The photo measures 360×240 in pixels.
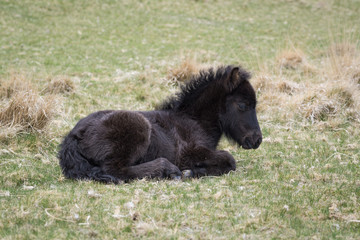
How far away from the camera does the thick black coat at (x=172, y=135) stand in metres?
6.87

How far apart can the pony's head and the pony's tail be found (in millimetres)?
2376

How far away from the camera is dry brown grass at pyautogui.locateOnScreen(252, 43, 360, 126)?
11.1 metres

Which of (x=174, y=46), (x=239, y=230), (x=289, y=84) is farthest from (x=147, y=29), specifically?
(x=239, y=230)

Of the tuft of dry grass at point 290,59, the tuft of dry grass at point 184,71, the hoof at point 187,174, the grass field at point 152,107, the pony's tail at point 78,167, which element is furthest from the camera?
the tuft of dry grass at point 290,59

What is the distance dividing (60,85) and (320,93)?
6.96 m

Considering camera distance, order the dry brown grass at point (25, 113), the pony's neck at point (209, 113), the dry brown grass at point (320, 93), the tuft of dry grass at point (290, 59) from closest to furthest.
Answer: the pony's neck at point (209, 113) → the dry brown grass at point (25, 113) → the dry brown grass at point (320, 93) → the tuft of dry grass at point (290, 59)

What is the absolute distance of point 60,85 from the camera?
12.6 m

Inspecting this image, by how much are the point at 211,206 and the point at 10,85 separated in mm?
7234

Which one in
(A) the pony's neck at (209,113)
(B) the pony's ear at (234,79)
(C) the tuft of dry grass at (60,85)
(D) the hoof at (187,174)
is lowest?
(C) the tuft of dry grass at (60,85)

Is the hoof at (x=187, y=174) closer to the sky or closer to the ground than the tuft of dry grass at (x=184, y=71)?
closer to the sky

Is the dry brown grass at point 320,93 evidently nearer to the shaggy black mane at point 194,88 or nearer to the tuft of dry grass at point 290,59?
the tuft of dry grass at point 290,59

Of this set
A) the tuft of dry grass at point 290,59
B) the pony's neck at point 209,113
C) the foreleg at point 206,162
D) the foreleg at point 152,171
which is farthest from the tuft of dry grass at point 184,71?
the foreleg at point 152,171

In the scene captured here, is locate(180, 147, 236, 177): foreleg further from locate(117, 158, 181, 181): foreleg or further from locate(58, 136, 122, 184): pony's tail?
locate(58, 136, 122, 184): pony's tail

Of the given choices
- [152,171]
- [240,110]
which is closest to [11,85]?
[152,171]
